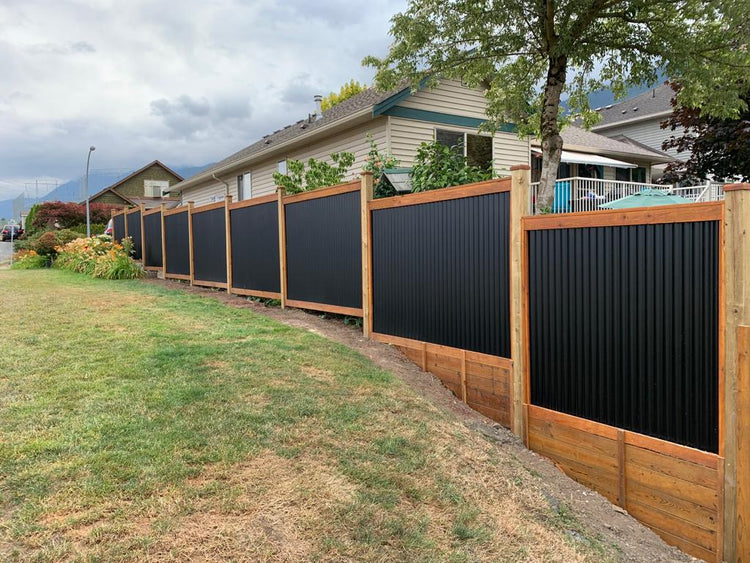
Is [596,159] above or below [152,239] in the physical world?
above

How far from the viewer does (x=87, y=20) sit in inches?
384

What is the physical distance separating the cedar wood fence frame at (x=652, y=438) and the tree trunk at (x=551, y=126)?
3.63m

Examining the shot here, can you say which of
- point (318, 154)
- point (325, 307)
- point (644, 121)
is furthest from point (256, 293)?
point (644, 121)

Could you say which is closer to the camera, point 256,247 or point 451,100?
point 256,247

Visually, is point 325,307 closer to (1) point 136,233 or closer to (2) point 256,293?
(2) point 256,293

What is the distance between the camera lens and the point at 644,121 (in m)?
Answer: 23.9

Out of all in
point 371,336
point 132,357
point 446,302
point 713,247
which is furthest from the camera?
point 371,336

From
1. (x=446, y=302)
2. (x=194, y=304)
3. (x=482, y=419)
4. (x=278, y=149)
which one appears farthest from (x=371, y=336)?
(x=278, y=149)

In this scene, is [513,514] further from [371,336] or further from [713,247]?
[371,336]

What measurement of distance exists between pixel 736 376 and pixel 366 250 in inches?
164

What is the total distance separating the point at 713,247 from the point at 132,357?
483cm

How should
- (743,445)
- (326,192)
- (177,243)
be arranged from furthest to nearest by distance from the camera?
(177,243), (326,192), (743,445)

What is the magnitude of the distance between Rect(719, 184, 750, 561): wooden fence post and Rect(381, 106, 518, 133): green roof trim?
863cm

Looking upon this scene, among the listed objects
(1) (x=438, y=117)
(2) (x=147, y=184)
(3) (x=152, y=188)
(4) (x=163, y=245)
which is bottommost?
(4) (x=163, y=245)
